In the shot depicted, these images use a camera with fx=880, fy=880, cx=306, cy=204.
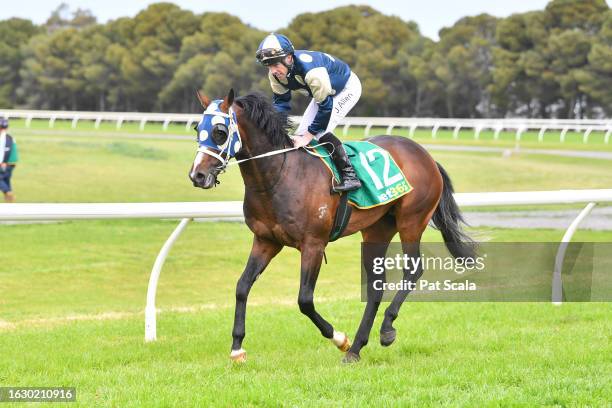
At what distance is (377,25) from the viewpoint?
4825cm

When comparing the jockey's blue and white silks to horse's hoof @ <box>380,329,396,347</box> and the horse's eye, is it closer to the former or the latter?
the horse's eye

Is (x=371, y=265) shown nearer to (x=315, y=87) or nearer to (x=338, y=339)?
(x=338, y=339)

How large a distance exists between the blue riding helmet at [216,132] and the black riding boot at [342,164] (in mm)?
705

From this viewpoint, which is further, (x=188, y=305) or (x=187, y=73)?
(x=187, y=73)

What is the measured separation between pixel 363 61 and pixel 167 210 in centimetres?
3956

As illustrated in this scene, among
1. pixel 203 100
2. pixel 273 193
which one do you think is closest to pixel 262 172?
pixel 273 193

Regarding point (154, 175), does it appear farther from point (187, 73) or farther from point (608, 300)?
point (187, 73)

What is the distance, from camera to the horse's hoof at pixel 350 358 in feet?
16.2

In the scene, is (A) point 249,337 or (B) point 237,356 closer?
(B) point 237,356

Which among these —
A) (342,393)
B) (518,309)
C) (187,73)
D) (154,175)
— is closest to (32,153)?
(154,175)

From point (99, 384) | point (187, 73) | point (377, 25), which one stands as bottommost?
point (187, 73)

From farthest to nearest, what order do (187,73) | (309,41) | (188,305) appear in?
(309,41), (187,73), (188,305)

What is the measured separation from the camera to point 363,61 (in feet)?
145

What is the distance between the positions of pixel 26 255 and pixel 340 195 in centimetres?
566
